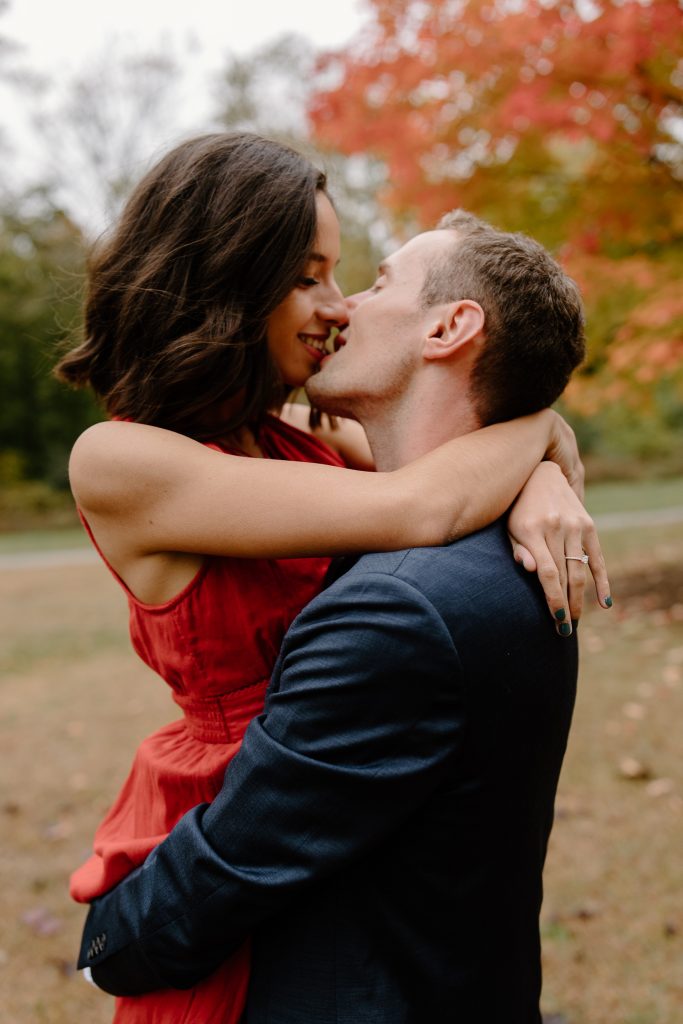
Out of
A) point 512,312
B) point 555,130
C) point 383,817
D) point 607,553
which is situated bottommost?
point 607,553

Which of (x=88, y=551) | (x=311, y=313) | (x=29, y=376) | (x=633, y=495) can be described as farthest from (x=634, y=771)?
(x=29, y=376)

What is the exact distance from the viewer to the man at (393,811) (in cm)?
149

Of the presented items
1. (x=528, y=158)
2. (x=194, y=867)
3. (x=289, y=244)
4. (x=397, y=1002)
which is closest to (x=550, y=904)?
(x=397, y=1002)

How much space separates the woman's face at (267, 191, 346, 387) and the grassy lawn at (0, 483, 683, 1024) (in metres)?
2.75

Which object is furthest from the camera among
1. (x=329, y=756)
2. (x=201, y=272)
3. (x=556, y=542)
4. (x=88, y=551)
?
(x=88, y=551)

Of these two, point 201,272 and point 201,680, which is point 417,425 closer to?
point 201,272

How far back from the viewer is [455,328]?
Answer: 197cm

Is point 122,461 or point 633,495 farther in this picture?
point 633,495

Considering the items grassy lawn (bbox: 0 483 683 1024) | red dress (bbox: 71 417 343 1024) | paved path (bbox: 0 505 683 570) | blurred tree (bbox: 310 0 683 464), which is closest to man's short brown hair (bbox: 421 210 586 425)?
red dress (bbox: 71 417 343 1024)

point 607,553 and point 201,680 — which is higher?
point 201,680

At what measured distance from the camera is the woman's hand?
1693 millimetres

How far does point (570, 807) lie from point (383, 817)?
393cm

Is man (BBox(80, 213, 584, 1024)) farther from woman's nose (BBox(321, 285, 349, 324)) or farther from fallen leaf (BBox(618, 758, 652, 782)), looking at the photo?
fallen leaf (BBox(618, 758, 652, 782))

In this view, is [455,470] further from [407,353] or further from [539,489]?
[407,353]
